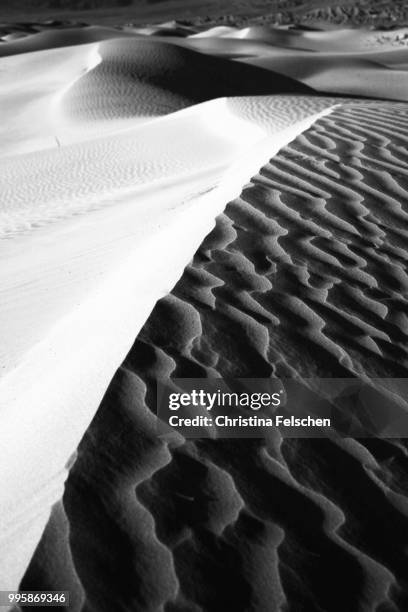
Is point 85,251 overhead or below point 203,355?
below

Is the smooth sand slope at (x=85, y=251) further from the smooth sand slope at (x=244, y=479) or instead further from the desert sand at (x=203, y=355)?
the smooth sand slope at (x=244, y=479)

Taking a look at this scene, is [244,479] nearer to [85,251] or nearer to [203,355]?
[203,355]

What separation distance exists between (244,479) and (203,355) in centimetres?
77

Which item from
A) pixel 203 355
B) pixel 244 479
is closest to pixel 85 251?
pixel 203 355

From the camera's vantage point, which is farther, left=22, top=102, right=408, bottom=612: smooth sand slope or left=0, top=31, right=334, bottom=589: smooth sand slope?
left=0, top=31, right=334, bottom=589: smooth sand slope

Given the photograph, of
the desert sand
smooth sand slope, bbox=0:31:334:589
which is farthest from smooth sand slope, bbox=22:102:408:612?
smooth sand slope, bbox=0:31:334:589

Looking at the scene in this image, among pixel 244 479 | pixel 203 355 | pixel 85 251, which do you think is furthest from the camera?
pixel 85 251

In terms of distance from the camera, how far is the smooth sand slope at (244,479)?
2.39 metres

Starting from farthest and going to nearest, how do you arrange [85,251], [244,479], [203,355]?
[85,251]
[203,355]
[244,479]

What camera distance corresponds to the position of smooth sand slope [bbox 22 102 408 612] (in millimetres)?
2393

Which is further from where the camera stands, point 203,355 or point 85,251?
point 85,251

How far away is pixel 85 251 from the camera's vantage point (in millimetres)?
6027

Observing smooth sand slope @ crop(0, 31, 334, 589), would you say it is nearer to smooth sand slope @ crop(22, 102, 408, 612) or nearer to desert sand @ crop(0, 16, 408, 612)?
desert sand @ crop(0, 16, 408, 612)

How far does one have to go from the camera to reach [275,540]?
8.36 ft
